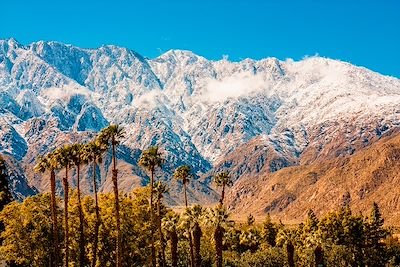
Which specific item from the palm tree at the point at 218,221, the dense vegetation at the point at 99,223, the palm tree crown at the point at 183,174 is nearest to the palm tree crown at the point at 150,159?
the dense vegetation at the point at 99,223

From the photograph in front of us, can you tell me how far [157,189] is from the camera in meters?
94.4

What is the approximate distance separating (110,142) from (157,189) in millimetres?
17142

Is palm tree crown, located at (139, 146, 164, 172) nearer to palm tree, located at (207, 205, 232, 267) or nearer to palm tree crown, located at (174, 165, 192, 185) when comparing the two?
palm tree crown, located at (174, 165, 192, 185)

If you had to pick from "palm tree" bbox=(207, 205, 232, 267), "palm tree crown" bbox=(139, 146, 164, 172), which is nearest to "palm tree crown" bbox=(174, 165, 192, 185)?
"palm tree crown" bbox=(139, 146, 164, 172)

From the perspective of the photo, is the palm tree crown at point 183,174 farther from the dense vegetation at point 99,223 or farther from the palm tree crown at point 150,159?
the palm tree crown at point 150,159

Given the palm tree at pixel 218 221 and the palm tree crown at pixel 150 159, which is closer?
the palm tree at pixel 218 221

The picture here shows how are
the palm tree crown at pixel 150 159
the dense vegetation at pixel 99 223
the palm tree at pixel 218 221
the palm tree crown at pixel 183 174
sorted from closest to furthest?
the palm tree at pixel 218 221
the dense vegetation at pixel 99 223
the palm tree crown at pixel 150 159
the palm tree crown at pixel 183 174

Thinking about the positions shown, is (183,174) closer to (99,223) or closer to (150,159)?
(150,159)

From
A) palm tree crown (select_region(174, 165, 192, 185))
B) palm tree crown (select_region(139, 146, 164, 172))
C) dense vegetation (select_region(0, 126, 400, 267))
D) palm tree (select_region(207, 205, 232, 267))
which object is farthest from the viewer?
palm tree crown (select_region(174, 165, 192, 185))

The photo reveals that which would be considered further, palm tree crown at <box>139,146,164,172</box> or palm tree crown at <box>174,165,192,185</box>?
palm tree crown at <box>174,165,192,185</box>

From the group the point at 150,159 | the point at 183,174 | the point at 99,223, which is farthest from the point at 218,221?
the point at 183,174

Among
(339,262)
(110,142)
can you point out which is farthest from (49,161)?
(339,262)

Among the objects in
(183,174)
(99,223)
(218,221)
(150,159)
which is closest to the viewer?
(218,221)

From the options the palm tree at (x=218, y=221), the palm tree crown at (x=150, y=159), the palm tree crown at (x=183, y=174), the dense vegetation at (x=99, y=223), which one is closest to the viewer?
the palm tree at (x=218, y=221)
